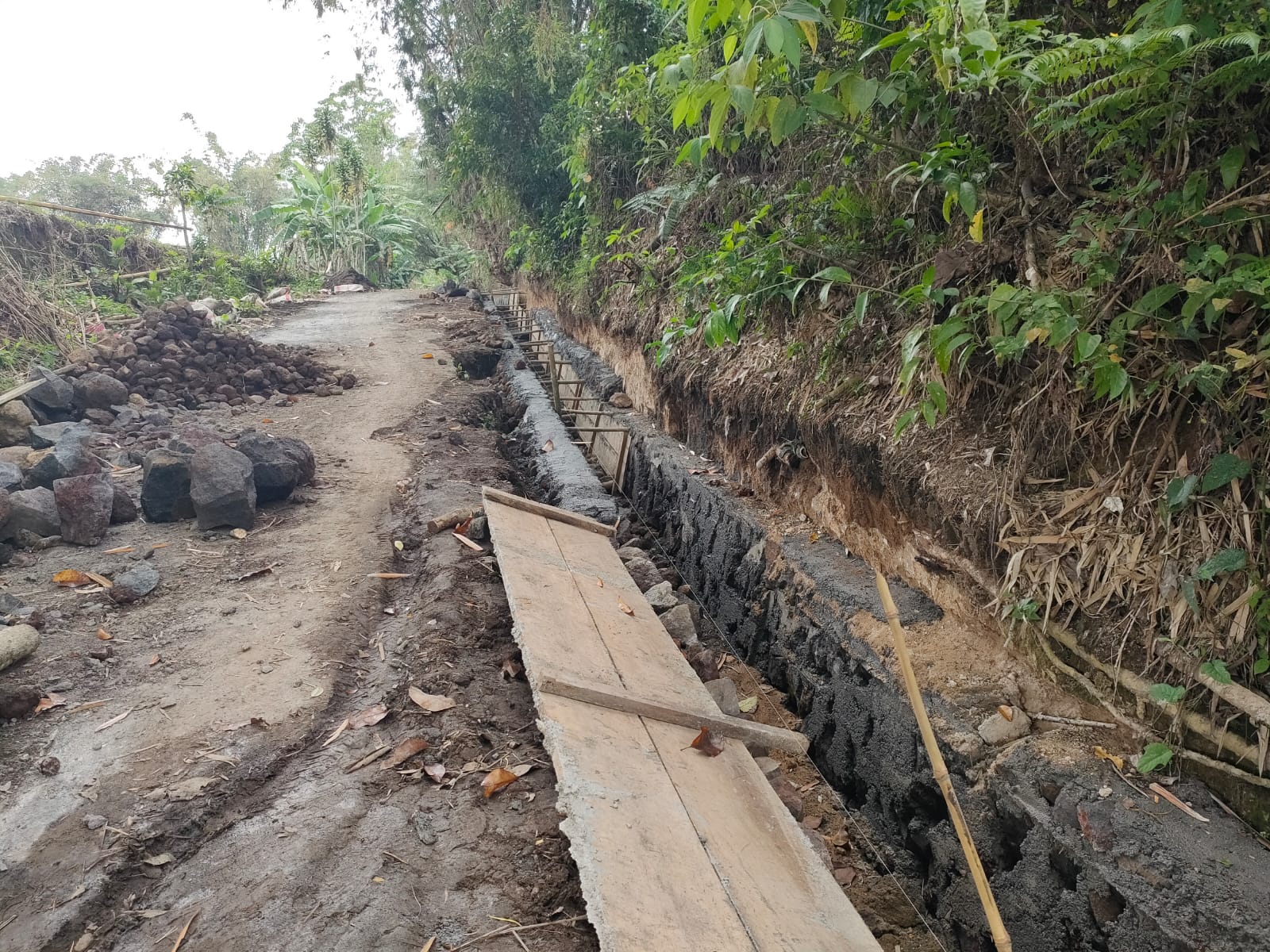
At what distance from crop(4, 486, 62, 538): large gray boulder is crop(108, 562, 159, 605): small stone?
1.02m

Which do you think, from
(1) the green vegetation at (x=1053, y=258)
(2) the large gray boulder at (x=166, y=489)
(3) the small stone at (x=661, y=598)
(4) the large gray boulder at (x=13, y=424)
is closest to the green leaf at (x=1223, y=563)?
(1) the green vegetation at (x=1053, y=258)

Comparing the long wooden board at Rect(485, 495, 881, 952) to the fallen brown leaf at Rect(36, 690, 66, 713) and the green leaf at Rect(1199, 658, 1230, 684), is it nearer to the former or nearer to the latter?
the green leaf at Rect(1199, 658, 1230, 684)

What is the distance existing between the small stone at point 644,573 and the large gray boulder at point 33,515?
3.94 metres

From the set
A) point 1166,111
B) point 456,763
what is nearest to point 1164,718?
point 1166,111

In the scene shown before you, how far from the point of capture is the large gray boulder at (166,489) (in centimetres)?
537

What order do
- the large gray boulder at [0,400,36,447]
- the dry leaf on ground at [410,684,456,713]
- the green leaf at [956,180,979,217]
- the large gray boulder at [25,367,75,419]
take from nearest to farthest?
1. the green leaf at [956,180,979,217]
2. the dry leaf on ground at [410,684,456,713]
3. the large gray boulder at [0,400,36,447]
4. the large gray boulder at [25,367,75,419]

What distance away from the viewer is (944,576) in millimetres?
3168

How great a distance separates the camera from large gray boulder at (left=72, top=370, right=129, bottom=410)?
7.91 metres

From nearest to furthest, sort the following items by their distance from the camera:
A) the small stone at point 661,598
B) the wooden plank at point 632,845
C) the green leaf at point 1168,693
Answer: the wooden plank at point 632,845, the green leaf at point 1168,693, the small stone at point 661,598

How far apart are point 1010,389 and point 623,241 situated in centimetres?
679

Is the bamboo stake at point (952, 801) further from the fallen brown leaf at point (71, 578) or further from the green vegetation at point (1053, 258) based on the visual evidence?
the fallen brown leaf at point (71, 578)

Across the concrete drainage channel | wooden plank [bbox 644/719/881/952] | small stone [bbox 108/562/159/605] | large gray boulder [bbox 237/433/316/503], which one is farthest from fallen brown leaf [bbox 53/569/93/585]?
wooden plank [bbox 644/719/881/952]

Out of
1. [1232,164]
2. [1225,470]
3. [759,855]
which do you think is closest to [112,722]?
[759,855]

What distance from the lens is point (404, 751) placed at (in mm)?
2824
